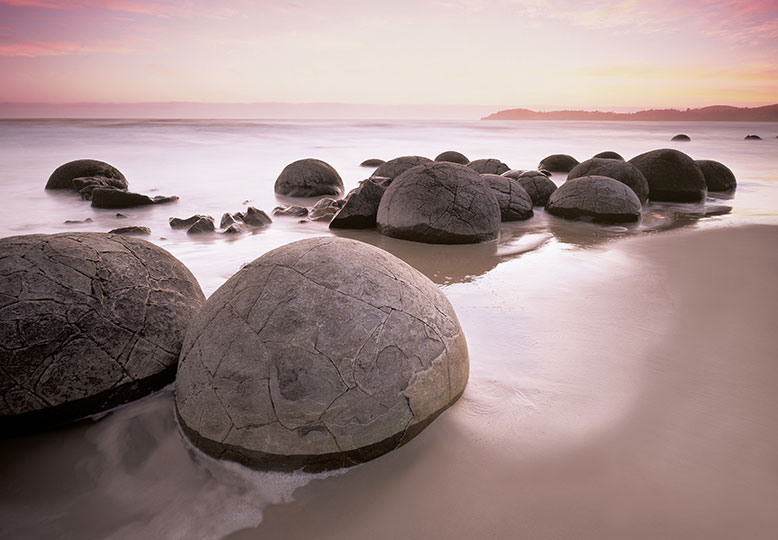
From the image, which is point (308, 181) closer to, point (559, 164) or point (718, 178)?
point (559, 164)

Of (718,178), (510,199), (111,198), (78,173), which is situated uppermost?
(718,178)

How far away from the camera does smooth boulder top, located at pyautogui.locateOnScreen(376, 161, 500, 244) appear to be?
6480mm

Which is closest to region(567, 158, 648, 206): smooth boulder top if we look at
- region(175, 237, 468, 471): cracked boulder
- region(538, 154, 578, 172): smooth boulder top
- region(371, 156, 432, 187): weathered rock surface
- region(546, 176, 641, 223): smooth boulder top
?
region(546, 176, 641, 223): smooth boulder top

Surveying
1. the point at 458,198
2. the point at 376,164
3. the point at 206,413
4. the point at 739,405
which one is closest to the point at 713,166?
the point at 458,198

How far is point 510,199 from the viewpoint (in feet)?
27.1

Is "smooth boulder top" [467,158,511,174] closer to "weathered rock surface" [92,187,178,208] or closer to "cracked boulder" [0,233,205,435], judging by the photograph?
"weathered rock surface" [92,187,178,208]

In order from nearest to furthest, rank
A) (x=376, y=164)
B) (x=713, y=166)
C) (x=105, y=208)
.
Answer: (x=105, y=208)
(x=713, y=166)
(x=376, y=164)

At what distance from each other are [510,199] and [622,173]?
9.94 ft

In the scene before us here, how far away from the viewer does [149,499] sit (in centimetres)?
212

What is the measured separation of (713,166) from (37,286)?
14.4 metres

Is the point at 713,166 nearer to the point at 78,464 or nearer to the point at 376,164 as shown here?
the point at 376,164

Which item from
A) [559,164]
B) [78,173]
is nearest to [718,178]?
[559,164]

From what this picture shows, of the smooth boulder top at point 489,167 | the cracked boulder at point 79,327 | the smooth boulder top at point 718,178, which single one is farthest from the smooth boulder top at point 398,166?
the cracked boulder at point 79,327

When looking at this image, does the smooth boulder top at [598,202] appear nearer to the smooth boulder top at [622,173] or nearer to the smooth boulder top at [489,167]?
the smooth boulder top at [622,173]
